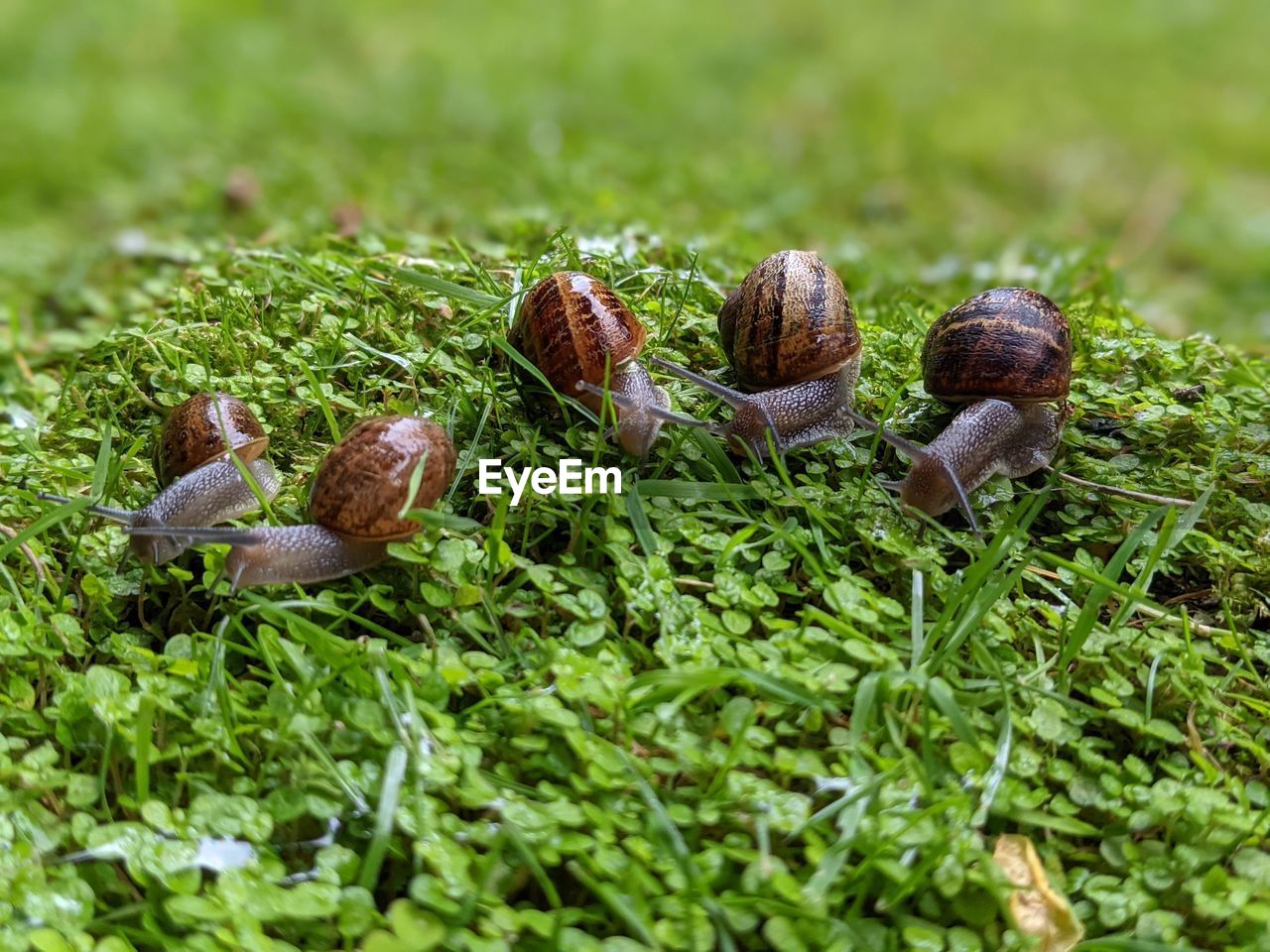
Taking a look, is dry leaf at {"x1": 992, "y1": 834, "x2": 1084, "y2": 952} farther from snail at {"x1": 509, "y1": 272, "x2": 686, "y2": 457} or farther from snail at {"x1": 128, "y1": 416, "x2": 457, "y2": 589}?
snail at {"x1": 128, "y1": 416, "x2": 457, "y2": 589}

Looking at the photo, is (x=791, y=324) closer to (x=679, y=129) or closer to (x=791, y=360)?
(x=791, y=360)

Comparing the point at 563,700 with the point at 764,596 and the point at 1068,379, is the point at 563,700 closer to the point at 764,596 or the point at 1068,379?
the point at 764,596

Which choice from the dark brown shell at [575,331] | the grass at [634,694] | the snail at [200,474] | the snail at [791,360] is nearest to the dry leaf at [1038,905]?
the grass at [634,694]

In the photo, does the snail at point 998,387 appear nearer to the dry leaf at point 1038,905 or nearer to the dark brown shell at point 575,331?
the dark brown shell at point 575,331

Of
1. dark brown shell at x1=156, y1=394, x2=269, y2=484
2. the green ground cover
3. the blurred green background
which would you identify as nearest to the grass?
the green ground cover

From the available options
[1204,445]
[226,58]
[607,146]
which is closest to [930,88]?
[607,146]
